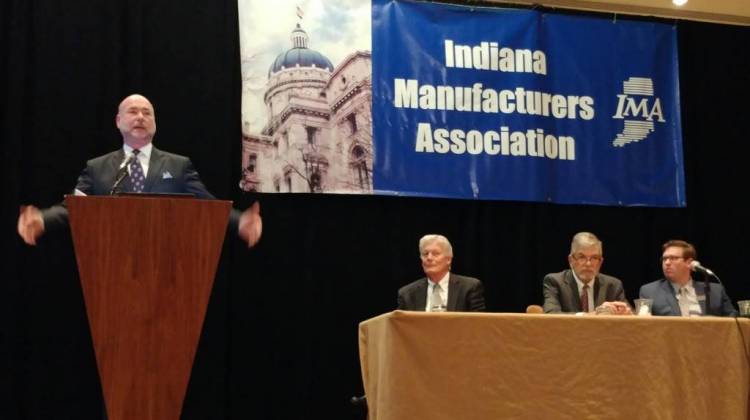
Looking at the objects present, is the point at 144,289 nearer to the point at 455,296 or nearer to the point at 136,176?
the point at 136,176

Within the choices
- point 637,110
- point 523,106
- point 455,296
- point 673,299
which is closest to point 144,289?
point 455,296

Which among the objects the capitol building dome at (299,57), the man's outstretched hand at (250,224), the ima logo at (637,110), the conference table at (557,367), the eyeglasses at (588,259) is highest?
the capitol building dome at (299,57)

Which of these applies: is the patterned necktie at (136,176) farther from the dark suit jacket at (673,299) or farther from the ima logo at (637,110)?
the ima logo at (637,110)

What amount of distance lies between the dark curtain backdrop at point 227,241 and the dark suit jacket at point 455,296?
0.56 m

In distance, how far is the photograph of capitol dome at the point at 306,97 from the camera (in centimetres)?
530

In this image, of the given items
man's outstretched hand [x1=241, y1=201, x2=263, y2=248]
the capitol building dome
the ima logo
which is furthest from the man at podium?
the ima logo

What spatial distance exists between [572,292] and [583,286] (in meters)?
0.06

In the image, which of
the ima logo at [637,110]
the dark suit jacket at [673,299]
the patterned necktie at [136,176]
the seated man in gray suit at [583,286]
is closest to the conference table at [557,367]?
the patterned necktie at [136,176]

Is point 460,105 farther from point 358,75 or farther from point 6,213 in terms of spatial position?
point 6,213

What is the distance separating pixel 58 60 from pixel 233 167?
3.66 ft

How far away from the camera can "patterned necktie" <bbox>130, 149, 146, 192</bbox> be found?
3.60m

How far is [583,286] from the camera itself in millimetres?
4719

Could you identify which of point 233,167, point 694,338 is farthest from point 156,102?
point 694,338

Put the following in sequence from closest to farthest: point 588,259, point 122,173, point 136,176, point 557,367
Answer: point 557,367
point 122,173
point 136,176
point 588,259
